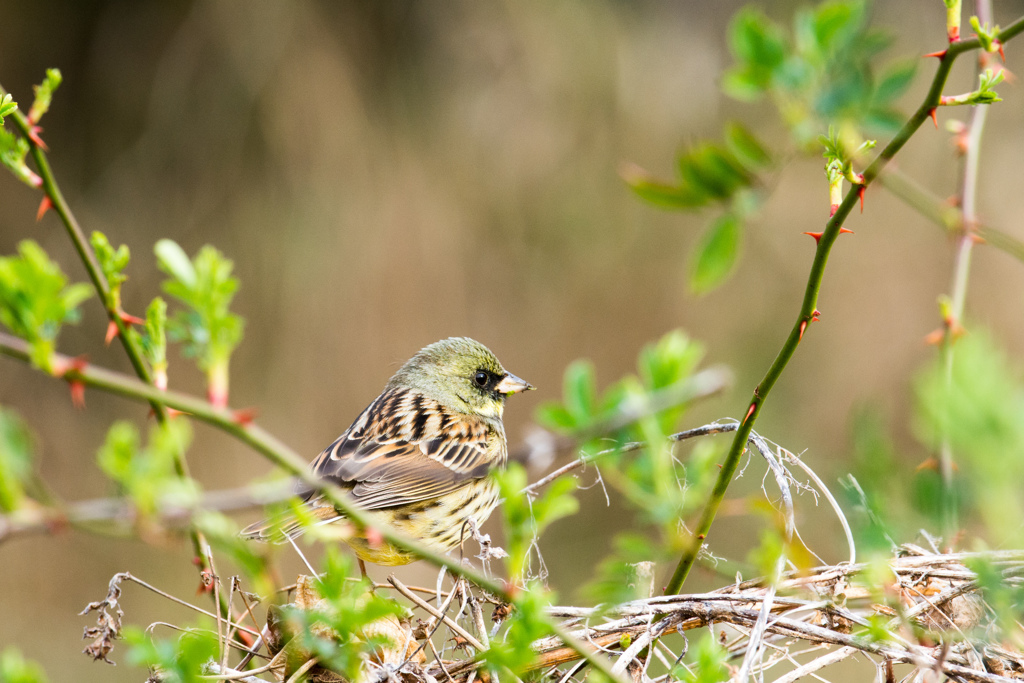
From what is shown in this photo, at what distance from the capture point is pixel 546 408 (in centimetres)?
86

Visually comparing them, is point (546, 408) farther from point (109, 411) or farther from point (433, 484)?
point (109, 411)

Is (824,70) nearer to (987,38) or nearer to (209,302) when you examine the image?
(987,38)

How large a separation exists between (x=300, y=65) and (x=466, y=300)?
1494 mm

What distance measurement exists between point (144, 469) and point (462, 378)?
7.93 feet

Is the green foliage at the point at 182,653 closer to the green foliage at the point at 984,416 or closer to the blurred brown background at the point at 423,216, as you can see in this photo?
the green foliage at the point at 984,416

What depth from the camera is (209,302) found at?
0.89 meters

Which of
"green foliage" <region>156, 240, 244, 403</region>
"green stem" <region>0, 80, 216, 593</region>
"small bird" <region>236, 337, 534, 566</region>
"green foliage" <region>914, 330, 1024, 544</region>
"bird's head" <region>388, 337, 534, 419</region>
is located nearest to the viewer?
"green foliage" <region>914, 330, 1024, 544</region>

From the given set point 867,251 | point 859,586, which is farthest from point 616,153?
point 859,586

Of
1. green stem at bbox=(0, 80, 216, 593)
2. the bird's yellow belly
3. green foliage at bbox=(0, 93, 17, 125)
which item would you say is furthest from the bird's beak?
green foliage at bbox=(0, 93, 17, 125)

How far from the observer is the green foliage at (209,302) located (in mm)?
889

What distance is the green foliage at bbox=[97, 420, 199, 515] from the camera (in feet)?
2.43

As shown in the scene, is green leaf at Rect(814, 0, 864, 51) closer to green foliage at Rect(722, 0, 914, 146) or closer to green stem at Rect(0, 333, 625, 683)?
green foliage at Rect(722, 0, 914, 146)

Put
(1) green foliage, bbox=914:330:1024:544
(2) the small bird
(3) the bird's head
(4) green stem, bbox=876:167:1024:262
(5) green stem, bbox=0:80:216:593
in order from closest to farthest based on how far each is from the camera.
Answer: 1. (1) green foliage, bbox=914:330:1024:544
2. (4) green stem, bbox=876:167:1024:262
3. (5) green stem, bbox=0:80:216:593
4. (2) the small bird
5. (3) the bird's head

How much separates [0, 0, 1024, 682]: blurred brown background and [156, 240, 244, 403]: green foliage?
12.5 ft
